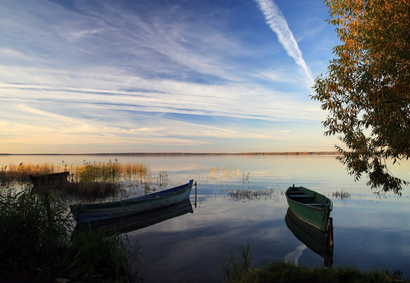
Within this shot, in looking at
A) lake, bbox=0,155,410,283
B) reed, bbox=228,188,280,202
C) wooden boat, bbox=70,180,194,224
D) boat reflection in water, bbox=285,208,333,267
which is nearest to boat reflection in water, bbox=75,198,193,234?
wooden boat, bbox=70,180,194,224

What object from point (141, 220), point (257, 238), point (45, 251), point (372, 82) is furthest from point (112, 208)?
point (372, 82)

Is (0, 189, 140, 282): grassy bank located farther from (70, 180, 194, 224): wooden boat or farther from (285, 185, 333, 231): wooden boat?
(285, 185, 333, 231): wooden boat

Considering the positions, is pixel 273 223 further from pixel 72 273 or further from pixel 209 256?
pixel 72 273

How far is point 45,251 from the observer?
6285 mm

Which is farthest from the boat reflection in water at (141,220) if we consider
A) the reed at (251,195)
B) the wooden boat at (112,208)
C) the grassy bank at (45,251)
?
the reed at (251,195)

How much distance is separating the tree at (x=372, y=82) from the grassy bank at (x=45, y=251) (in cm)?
865

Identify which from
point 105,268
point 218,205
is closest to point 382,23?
point 105,268

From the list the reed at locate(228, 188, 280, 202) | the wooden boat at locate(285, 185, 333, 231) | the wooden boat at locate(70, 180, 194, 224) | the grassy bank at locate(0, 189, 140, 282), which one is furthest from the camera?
the reed at locate(228, 188, 280, 202)

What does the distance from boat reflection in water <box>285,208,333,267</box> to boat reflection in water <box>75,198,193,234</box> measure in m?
6.44

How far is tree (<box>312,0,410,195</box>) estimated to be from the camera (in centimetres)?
748

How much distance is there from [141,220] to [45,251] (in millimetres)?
7557

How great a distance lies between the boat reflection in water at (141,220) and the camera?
11.9 m

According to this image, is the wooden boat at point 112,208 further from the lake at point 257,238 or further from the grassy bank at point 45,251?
the grassy bank at point 45,251

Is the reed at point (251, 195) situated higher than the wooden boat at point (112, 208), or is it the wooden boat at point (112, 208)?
the wooden boat at point (112, 208)
